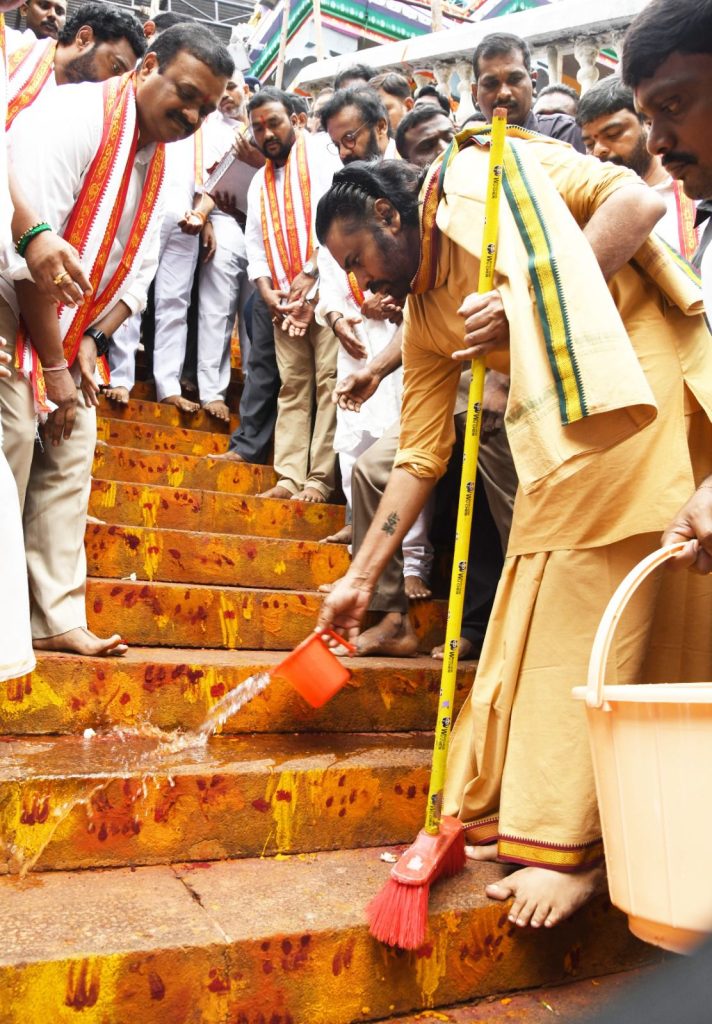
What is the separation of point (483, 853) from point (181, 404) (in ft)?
11.0

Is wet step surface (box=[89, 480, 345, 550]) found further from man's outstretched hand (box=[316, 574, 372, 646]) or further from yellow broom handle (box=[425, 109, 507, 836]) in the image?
yellow broom handle (box=[425, 109, 507, 836])

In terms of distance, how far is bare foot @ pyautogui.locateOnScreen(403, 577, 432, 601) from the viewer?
338cm

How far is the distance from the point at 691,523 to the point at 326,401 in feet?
9.52

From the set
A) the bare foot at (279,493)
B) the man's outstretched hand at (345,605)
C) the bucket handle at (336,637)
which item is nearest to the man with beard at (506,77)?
the bare foot at (279,493)

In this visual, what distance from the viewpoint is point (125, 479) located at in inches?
157

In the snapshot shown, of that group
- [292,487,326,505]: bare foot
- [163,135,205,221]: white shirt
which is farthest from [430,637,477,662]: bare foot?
[163,135,205,221]: white shirt

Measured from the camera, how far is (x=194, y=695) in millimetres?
2568

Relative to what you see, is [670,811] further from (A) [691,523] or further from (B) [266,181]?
(B) [266,181]

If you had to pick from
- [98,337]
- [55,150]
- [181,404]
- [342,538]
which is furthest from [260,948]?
[181,404]

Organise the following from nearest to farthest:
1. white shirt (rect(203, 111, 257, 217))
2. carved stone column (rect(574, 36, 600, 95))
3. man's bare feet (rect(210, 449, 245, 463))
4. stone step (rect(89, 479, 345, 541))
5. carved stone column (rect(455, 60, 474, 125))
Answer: stone step (rect(89, 479, 345, 541)), man's bare feet (rect(210, 449, 245, 463)), white shirt (rect(203, 111, 257, 217)), carved stone column (rect(574, 36, 600, 95)), carved stone column (rect(455, 60, 474, 125))

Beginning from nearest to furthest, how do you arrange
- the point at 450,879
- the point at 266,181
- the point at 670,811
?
the point at 670,811, the point at 450,879, the point at 266,181

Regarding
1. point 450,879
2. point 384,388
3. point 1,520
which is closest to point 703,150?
point 1,520

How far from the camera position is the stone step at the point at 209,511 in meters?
3.53

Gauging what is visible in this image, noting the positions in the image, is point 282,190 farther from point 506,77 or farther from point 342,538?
point 342,538
